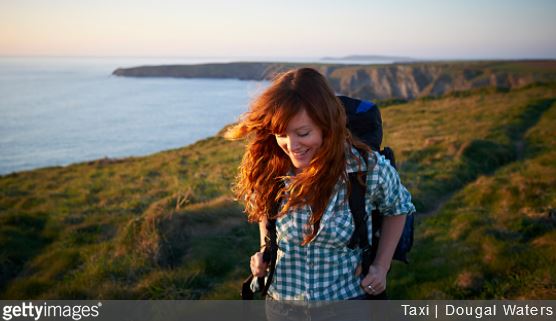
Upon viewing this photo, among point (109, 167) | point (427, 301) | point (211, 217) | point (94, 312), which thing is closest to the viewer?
point (427, 301)

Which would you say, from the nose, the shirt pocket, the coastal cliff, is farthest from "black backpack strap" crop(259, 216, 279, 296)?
the coastal cliff

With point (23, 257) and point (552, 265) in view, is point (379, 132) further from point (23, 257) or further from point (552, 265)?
point (23, 257)

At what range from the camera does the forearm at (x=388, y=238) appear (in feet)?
7.53

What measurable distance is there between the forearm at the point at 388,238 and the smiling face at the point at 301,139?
23.9 inches

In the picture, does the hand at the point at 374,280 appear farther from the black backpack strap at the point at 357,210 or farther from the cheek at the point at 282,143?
the cheek at the point at 282,143

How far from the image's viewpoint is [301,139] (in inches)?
83.2

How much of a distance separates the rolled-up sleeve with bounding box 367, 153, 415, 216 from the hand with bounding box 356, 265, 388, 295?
1.08 feet

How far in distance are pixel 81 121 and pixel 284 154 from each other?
21.6 m

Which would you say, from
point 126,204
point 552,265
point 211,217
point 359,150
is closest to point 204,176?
point 126,204

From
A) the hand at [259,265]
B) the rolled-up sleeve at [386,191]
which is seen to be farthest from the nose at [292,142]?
the hand at [259,265]

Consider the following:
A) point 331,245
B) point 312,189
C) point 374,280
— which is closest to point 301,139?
point 312,189

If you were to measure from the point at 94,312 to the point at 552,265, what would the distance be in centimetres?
521

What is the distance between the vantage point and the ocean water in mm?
14898

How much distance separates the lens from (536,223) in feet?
18.3
